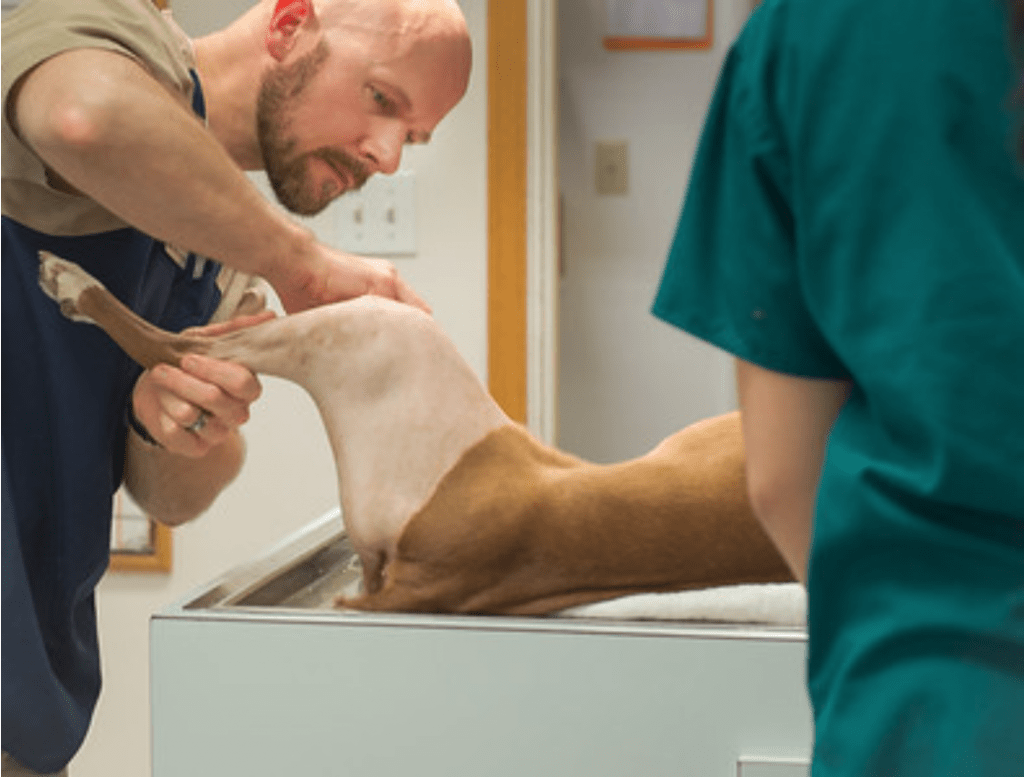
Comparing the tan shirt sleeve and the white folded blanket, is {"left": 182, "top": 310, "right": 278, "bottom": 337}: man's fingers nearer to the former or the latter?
the tan shirt sleeve

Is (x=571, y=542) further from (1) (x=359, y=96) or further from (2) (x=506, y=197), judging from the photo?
(2) (x=506, y=197)

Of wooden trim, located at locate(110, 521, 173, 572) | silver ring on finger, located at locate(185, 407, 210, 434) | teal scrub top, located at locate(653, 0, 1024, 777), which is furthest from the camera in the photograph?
wooden trim, located at locate(110, 521, 173, 572)

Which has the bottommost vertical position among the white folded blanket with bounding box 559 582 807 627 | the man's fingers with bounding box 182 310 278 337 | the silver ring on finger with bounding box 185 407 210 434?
the white folded blanket with bounding box 559 582 807 627

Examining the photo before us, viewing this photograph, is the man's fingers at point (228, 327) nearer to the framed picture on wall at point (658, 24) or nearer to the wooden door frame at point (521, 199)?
the wooden door frame at point (521, 199)

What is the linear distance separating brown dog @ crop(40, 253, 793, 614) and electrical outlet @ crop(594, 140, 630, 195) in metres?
1.21

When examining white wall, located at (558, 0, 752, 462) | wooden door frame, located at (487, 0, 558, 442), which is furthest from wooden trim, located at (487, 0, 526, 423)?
white wall, located at (558, 0, 752, 462)

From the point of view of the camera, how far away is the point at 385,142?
108 centimetres

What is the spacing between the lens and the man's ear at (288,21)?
107 cm

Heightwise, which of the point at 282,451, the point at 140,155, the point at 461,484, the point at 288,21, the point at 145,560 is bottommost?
the point at 145,560

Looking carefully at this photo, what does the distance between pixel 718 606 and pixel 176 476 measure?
468 millimetres

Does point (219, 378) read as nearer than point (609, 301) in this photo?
Yes

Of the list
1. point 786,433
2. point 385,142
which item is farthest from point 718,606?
point 385,142

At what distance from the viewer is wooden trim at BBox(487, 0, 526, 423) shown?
5.68 ft

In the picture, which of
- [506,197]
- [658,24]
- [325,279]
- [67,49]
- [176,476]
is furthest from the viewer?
[658,24]
